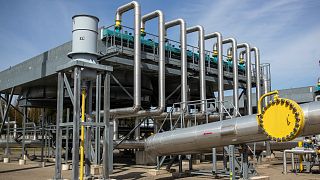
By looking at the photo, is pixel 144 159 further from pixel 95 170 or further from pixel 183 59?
pixel 183 59

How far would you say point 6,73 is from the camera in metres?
27.9

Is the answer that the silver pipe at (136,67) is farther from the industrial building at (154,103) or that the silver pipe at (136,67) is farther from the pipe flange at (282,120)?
the pipe flange at (282,120)

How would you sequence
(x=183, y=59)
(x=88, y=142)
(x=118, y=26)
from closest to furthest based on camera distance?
(x=88, y=142) < (x=118, y=26) < (x=183, y=59)

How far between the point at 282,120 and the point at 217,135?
10.2ft

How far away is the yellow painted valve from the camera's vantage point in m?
9.09

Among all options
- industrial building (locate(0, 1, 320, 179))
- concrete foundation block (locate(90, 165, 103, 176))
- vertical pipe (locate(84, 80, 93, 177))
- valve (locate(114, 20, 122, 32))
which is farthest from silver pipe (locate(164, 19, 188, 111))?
vertical pipe (locate(84, 80, 93, 177))

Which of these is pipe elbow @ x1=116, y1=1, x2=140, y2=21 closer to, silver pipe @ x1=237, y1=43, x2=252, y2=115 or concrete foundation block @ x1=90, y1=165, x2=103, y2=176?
concrete foundation block @ x1=90, y1=165, x2=103, y2=176

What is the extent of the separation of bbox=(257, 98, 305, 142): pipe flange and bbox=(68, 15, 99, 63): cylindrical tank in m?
6.49

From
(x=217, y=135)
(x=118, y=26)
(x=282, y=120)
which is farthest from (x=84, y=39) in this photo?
(x=118, y=26)

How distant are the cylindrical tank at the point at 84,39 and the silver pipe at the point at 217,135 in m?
4.29

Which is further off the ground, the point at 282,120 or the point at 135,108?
the point at 135,108

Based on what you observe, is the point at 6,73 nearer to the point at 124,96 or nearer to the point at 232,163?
A: the point at 124,96

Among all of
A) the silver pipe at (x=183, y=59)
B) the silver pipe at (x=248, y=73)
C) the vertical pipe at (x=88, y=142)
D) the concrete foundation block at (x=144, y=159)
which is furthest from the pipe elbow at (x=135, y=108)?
the silver pipe at (x=248, y=73)

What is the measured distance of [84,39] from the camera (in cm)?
1293
